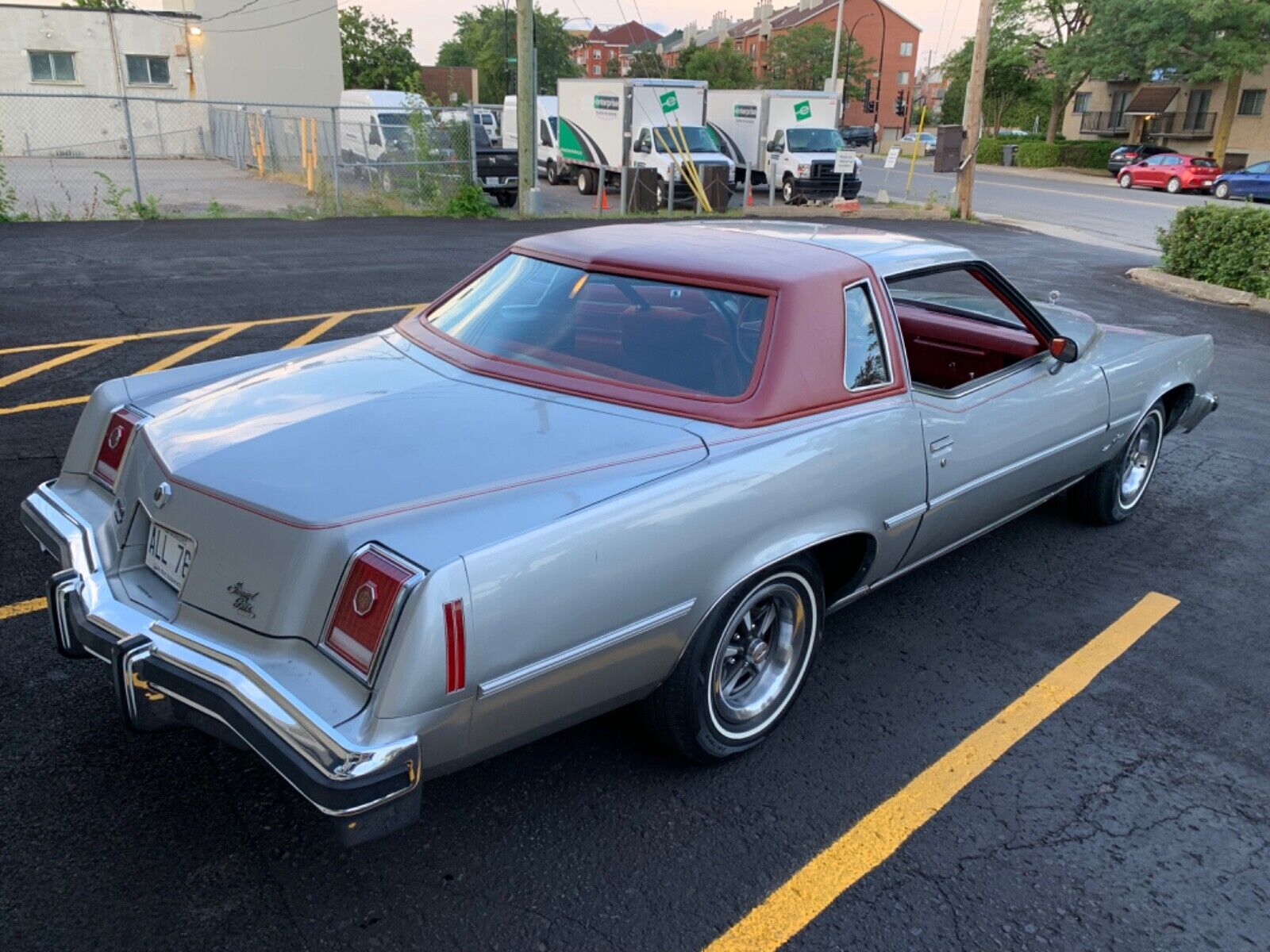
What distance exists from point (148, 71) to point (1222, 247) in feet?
121

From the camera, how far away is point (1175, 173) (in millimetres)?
34469

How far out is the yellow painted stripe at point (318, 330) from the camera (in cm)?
796

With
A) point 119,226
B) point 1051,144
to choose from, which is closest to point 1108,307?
point 119,226

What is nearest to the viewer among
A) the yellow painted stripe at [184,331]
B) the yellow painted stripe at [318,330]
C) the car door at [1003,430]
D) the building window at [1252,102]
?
the car door at [1003,430]

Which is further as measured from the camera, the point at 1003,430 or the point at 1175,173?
the point at 1175,173

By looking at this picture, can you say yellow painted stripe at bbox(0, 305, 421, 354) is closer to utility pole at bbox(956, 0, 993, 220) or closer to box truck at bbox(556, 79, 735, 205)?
box truck at bbox(556, 79, 735, 205)

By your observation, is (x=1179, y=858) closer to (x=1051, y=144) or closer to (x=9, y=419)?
(x=9, y=419)


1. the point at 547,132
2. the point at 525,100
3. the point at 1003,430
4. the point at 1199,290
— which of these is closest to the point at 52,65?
the point at 547,132

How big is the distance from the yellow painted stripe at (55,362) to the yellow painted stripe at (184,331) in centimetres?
8

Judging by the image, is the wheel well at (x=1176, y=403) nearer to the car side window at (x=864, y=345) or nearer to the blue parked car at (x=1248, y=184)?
the car side window at (x=864, y=345)

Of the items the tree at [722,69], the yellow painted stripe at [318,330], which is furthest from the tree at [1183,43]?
the yellow painted stripe at [318,330]

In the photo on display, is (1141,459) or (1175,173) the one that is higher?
(1175,173)

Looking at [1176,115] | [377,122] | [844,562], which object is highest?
[1176,115]

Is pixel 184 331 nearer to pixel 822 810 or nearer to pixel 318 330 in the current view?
pixel 318 330
